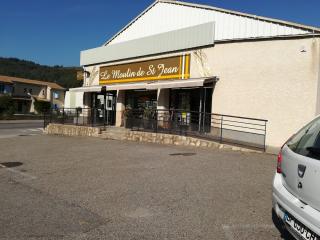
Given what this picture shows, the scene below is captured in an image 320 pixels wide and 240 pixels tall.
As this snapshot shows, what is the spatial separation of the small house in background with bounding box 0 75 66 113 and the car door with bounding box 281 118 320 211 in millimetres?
60137

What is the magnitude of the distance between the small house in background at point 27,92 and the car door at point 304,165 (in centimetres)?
6014

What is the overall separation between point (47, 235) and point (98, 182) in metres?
3.05

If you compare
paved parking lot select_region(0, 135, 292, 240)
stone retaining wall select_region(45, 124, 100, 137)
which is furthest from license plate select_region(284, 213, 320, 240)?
stone retaining wall select_region(45, 124, 100, 137)

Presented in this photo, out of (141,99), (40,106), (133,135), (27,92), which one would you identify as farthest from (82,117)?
(27,92)

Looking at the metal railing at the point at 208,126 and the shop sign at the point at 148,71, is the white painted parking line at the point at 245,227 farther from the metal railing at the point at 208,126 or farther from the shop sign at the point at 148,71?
the shop sign at the point at 148,71

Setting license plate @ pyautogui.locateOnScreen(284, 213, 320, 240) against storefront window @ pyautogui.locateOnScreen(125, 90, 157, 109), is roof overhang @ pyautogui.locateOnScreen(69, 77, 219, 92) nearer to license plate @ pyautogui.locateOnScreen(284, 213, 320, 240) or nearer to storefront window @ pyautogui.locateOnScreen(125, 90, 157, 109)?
storefront window @ pyautogui.locateOnScreen(125, 90, 157, 109)

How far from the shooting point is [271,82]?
43.7ft

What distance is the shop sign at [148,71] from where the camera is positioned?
17.2 m

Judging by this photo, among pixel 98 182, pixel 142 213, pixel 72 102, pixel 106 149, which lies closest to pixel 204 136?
pixel 106 149

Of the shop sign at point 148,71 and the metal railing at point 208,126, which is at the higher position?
the shop sign at point 148,71

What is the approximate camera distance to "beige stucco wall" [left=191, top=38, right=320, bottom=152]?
12.3 m

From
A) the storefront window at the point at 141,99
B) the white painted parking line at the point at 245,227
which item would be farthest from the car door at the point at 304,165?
the storefront window at the point at 141,99

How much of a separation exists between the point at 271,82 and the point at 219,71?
2602mm

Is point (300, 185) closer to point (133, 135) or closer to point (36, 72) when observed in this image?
point (133, 135)
